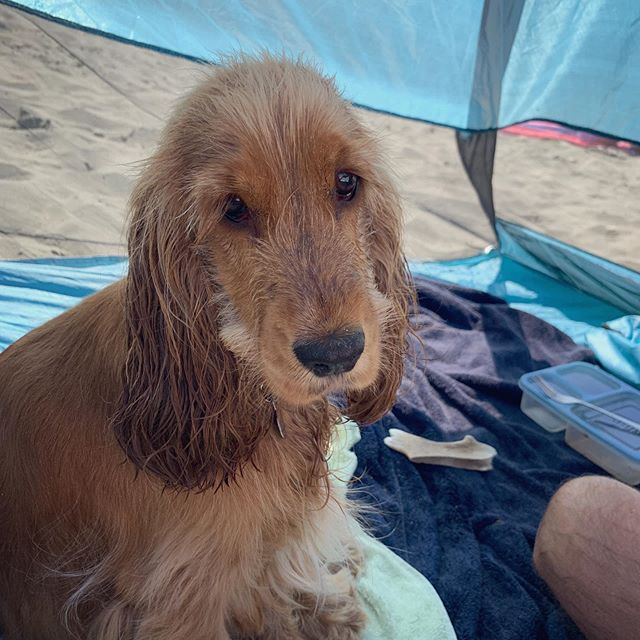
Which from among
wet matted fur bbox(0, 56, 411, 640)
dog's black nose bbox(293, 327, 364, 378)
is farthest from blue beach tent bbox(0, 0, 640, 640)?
dog's black nose bbox(293, 327, 364, 378)

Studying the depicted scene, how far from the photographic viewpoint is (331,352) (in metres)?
1.34

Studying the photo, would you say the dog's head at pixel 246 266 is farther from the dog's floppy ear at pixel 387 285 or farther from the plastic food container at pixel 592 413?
the plastic food container at pixel 592 413

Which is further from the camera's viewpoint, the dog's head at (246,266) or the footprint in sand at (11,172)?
the footprint in sand at (11,172)

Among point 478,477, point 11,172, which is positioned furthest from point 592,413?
point 11,172

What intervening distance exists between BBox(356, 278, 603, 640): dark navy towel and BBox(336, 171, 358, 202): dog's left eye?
3.16ft

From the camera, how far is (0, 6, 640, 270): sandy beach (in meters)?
3.63

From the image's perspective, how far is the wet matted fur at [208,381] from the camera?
4.87ft

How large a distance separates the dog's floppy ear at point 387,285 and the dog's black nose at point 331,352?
1.55ft

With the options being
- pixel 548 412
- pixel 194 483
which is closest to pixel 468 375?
pixel 548 412

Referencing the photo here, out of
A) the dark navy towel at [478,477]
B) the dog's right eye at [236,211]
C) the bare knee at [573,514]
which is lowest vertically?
the dark navy towel at [478,477]

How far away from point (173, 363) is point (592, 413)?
2.06 m

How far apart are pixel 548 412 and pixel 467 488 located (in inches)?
27.7

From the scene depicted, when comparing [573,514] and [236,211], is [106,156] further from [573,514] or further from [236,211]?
[573,514]

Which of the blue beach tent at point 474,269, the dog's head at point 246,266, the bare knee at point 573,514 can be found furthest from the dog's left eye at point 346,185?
the blue beach tent at point 474,269
